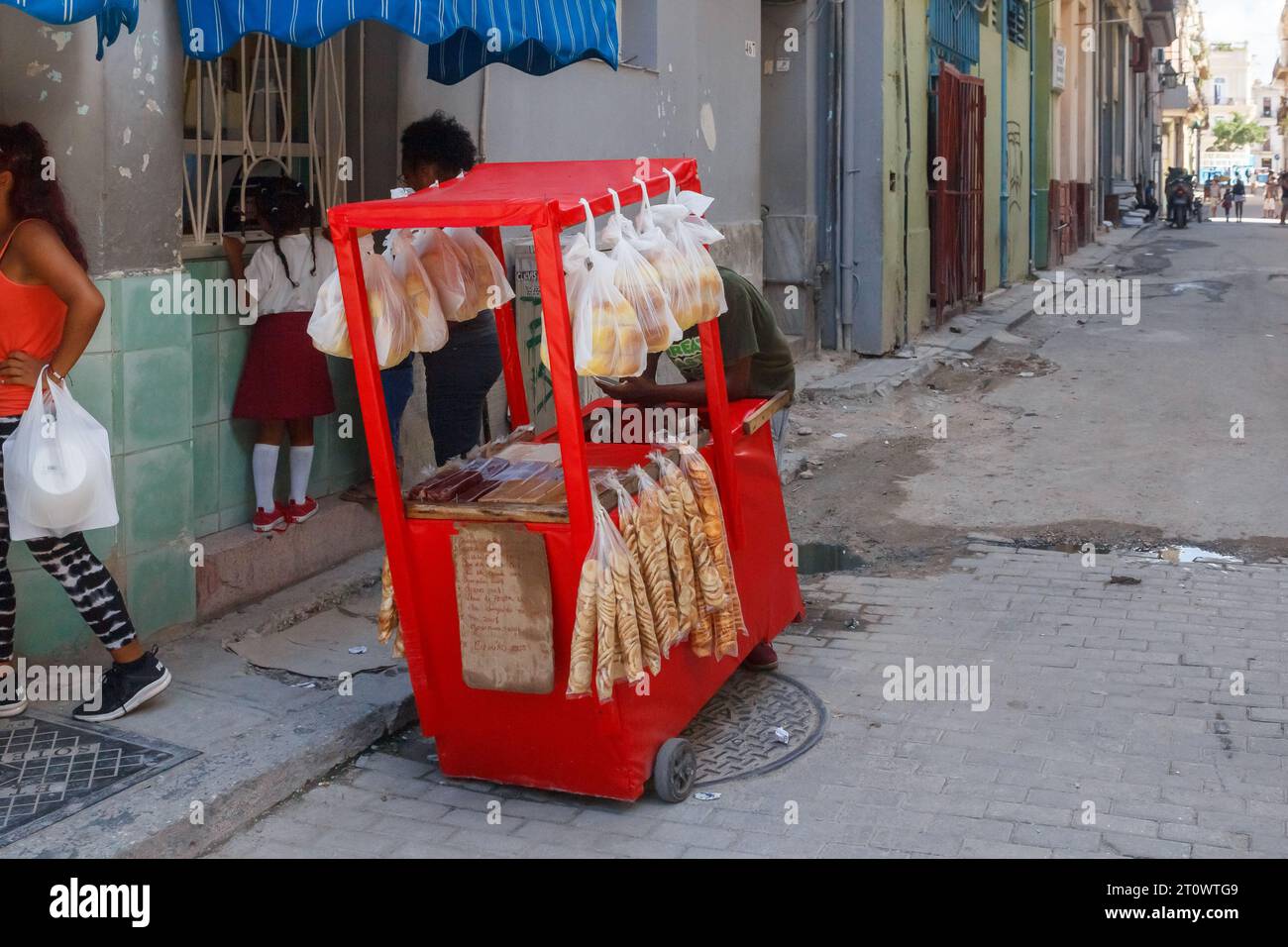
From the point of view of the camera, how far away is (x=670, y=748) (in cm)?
419

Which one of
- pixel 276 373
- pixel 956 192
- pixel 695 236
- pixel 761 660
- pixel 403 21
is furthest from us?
pixel 956 192

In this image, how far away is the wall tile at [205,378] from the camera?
226 inches

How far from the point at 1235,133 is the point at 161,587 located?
122314 mm

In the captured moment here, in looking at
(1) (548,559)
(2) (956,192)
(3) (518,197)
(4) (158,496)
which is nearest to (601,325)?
(3) (518,197)

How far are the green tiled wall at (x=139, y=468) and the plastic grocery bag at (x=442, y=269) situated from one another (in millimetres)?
1196

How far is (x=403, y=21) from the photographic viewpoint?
4.93 m

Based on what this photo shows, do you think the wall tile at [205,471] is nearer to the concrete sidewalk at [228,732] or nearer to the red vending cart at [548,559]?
the concrete sidewalk at [228,732]

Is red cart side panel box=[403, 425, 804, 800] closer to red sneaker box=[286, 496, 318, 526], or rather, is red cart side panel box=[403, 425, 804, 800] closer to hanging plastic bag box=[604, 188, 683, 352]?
hanging plastic bag box=[604, 188, 683, 352]

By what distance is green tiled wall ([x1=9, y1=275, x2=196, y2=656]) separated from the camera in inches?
189

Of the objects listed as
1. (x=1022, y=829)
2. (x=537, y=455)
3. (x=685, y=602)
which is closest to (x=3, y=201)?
(x=537, y=455)

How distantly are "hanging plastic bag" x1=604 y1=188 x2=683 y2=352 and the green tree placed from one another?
121480 mm

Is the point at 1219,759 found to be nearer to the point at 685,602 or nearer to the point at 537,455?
the point at 685,602

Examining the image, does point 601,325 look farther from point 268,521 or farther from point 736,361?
point 268,521

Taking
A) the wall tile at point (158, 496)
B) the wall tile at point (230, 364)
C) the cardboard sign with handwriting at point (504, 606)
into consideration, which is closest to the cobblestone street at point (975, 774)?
the cardboard sign with handwriting at point (504, 606)
